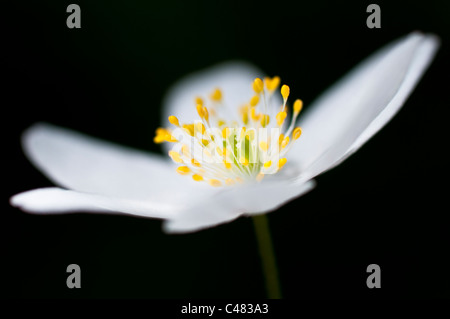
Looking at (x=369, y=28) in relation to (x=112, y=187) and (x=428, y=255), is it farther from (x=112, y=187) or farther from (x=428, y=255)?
(x=112, y=187)

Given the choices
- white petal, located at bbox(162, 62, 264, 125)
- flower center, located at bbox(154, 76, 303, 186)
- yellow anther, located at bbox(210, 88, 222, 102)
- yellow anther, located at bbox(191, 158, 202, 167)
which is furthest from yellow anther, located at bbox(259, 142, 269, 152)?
white petal, located at bbox(162, 62, 264, 125)

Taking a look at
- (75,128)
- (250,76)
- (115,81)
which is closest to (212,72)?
(250,76)

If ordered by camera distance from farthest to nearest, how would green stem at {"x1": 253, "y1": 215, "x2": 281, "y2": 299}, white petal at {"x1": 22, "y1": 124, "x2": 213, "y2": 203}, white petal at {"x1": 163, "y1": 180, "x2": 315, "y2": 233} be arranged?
white petal at {"x1": 22, "y1": 124, "x2": 213, "y2": 203} → green stem at {"x1": 253, "y1": 215, "x2": 281, "y2": 299} → white petal at {"x1": 163, "y1": 180, "x2": 315, "y2": 233}

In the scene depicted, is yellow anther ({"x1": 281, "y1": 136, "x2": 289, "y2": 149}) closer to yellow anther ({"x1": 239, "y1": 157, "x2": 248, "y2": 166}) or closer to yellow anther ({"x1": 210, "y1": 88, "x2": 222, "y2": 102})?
yellow anther ({"x1": 239, "y1": 157, "x2": 248, "y2": 166})

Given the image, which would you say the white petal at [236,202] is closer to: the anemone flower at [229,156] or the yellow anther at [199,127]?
the anemone flower at [229,156]

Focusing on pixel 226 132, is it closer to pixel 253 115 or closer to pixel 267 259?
pixel 253 115
